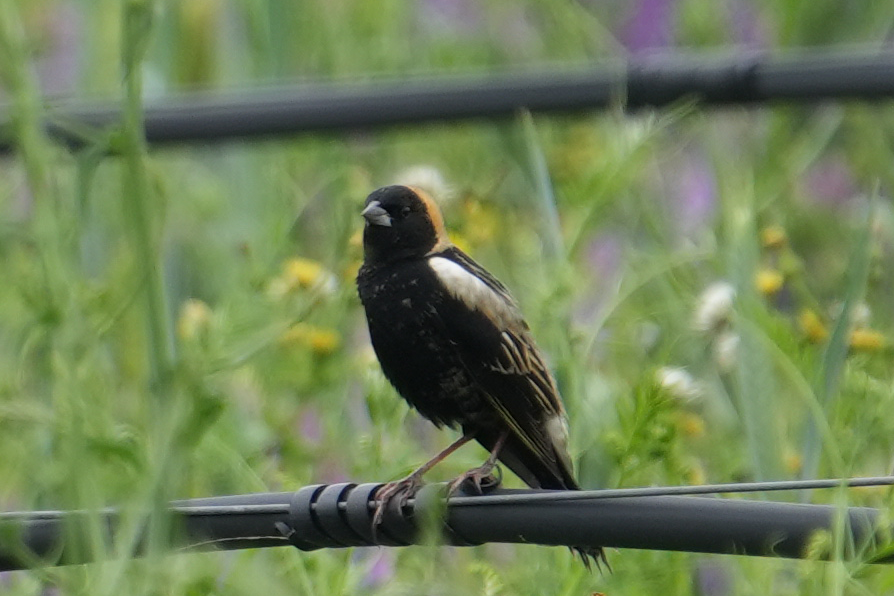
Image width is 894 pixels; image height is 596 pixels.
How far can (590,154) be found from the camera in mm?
3928

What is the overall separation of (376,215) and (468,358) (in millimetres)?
272

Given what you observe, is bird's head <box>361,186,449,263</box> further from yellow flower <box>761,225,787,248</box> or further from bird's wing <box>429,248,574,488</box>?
yellow flower <box>761,225,787,248</box>

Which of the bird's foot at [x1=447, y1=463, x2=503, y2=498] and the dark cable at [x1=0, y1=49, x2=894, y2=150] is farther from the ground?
the dark cable at [x1=0, y1=49, x2=894, y2=150]

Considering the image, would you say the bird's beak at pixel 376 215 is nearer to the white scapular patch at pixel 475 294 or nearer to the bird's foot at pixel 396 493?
the white scapular patch at pixel 475 294

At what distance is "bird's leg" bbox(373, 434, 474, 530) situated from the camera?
170cm

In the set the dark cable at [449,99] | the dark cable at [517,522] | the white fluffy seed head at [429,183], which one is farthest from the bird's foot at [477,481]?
the dark cable at [449,99]

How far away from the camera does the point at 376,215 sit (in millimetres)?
2402

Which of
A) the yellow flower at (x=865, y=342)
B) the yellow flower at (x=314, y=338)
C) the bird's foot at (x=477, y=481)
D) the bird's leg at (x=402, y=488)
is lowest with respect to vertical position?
the bird's foot at (x=477, y=481)

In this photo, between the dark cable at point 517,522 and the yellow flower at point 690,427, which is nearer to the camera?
the dark cable at point 517,522

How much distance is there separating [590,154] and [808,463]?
79.7 inches

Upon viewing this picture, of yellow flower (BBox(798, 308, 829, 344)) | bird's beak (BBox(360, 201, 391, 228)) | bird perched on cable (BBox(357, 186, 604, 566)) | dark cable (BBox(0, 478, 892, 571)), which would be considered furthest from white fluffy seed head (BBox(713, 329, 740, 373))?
dark cable (BBox(0, 478, 892, 571))

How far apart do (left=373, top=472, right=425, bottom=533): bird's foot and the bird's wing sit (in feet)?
0.63

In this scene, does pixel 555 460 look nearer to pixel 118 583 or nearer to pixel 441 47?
pixel 118 583

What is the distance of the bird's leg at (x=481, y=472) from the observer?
2.08 meters
